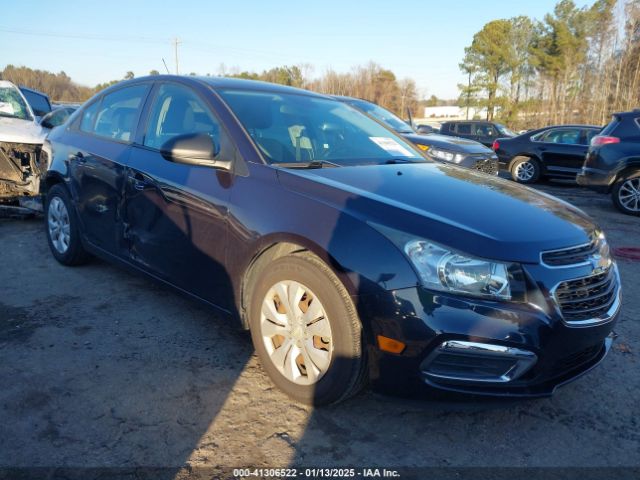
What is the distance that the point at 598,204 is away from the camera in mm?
9461

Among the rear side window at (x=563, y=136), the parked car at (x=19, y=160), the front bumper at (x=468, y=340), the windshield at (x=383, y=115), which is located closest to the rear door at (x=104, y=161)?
the parked car at (x=19, y=160)

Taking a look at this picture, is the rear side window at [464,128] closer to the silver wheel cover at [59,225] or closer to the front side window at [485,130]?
the front side window at [485,130]

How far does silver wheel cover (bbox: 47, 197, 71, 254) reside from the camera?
4535mm

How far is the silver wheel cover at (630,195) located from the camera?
8.24m

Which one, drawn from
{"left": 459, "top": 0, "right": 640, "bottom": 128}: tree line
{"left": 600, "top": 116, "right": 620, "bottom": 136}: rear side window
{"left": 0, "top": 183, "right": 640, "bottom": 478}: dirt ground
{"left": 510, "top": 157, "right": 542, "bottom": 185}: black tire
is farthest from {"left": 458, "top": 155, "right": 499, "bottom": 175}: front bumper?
{"left": 459, "top": 0, "right": 640, "bottom": 128}: tree line

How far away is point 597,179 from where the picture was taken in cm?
851

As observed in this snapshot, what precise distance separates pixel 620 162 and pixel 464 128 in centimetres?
1066

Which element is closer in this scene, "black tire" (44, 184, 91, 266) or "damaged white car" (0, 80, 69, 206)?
"black tire" (44, 184, 91, 266)

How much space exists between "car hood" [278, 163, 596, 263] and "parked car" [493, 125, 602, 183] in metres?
10.0

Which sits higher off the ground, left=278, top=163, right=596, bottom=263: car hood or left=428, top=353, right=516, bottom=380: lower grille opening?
left=278, top=163, right=596, bottom=263: car hood

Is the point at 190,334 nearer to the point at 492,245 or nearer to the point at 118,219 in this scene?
the point at 118,219

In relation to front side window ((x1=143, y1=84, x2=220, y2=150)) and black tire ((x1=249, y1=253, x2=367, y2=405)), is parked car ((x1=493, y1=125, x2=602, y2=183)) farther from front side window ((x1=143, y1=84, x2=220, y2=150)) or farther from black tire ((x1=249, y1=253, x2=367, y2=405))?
black tire ((x1=249, y1=253, x2=367, y2=405))

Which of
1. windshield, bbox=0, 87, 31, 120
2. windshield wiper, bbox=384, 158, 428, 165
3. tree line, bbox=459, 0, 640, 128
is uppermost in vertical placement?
tree line, bbox=459, 0, 640, 128

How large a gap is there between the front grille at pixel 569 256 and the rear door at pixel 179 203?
65.8 inches
